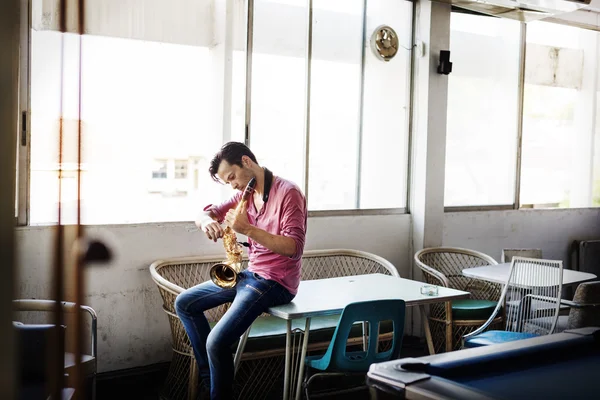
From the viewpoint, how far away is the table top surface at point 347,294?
3.64 metres

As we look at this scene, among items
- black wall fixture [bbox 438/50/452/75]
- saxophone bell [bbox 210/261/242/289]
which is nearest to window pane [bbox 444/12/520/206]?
black wall fixture [bbox 438/50/452/75]

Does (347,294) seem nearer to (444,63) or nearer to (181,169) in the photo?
(181,169)

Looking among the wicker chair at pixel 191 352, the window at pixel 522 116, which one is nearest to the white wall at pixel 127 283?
the wicker chair at pixel 191 352

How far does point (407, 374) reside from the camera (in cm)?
232

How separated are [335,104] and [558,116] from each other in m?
3.08

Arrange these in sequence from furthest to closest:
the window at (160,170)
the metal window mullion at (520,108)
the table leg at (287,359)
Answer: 1. the metal window mullion at (520,108)
2. the window at (160,170)
3. the table leg at (287,359)

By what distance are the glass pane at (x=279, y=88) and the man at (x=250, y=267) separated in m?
1.26

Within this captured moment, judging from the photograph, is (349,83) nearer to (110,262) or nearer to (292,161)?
(292,161)

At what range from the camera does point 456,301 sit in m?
5.47

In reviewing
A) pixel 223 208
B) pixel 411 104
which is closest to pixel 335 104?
pixel 411 104

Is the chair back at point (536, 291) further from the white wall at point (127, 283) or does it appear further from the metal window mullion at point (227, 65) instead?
the metal window mullion at point (227, 65)

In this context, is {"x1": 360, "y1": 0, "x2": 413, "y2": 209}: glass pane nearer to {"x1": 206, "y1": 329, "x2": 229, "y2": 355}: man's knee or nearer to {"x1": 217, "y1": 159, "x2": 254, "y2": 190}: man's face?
{"x1": 217, "y1": 159, "x2": 254, "y2": 190}: man's face

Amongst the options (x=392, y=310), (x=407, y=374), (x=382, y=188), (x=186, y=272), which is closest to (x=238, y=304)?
(x=392, y=310)

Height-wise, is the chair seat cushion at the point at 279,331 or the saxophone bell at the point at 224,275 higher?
the saxophone bell at the point at 224,275
